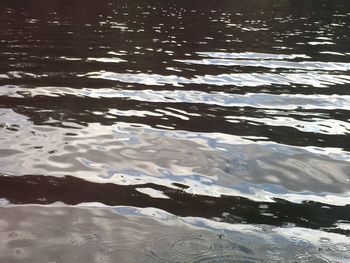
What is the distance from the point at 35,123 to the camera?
922 cm

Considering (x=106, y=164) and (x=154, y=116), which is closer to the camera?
(x=106, y=164)

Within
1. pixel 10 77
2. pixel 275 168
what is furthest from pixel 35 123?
pixel 275 168

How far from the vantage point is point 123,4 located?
3198 centimetres

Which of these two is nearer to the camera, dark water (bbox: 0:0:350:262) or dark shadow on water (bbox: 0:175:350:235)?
dark water (bbox: 0:0:350:262)

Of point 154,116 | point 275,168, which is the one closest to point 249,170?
point 275,168

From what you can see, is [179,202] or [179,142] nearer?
[179,202]

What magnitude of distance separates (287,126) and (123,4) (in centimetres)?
2428

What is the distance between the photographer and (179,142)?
870cm

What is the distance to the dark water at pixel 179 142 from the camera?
229 inches

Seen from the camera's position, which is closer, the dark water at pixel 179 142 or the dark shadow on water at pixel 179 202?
the dark water at pixel 179 142

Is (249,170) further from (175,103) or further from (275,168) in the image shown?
(175,103)

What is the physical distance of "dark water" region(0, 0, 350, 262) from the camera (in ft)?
19.1

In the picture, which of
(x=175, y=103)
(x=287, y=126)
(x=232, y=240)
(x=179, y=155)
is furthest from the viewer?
(x=175, y=103)

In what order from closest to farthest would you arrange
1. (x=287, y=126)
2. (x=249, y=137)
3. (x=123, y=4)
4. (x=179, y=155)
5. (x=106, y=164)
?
1. (x=106, y=164)
2. (x=179, y=155)
3. (x=249, y=137)
4. (x=287, y=126)
5. (x=123, y=4)
